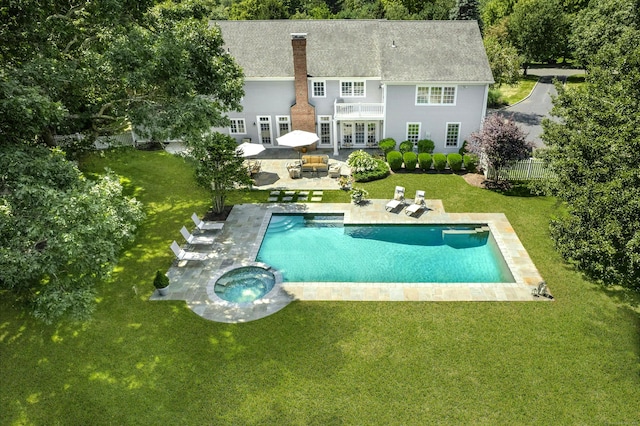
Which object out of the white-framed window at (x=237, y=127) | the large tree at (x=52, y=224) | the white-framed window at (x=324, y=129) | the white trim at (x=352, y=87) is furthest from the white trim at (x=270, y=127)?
the large tree at (x=52, y=224)

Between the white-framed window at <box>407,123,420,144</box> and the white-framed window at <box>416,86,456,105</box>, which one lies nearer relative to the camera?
the white-framed window at <box>416,86,456,105</box>

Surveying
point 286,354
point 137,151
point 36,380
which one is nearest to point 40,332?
point 36,380

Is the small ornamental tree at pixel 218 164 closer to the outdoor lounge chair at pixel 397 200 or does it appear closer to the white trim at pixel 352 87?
the outdoor lounge chair at pixel 397 200

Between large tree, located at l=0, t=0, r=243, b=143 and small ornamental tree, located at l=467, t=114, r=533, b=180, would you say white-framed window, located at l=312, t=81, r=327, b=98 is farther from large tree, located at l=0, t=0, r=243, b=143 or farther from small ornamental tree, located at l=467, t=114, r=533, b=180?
small ornamental tree, located at l=467, t=114, r=533, b=180

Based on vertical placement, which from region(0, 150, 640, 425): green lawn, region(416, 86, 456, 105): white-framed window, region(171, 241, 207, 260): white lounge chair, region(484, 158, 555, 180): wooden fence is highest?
region(416, 86, 456, 105): white-framed window

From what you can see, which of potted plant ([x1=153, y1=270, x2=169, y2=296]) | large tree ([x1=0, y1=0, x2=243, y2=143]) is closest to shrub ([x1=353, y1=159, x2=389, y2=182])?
large tree ([x1=0, y1=0, x2=243, y2=143])
